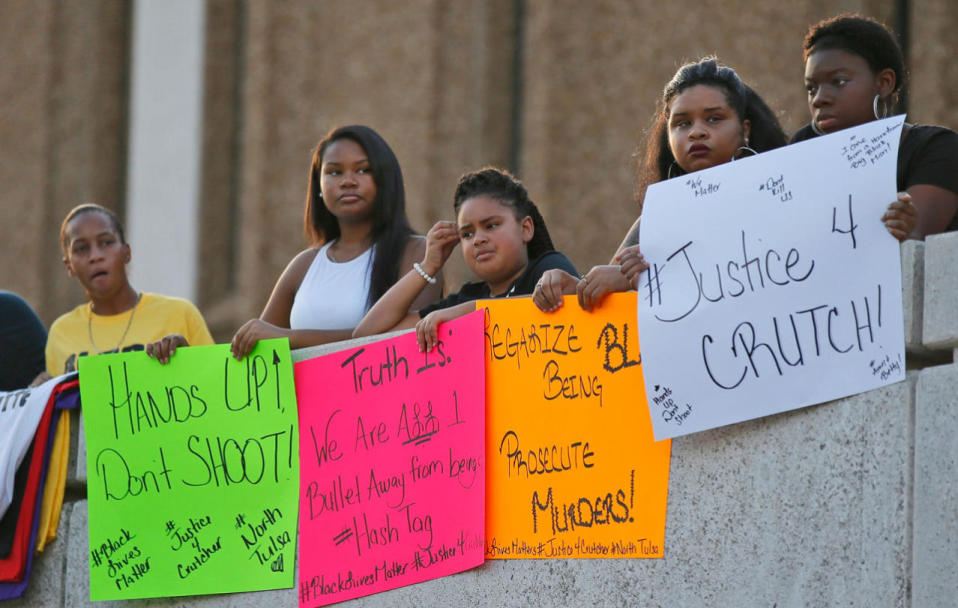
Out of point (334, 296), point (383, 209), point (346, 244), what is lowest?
point (334, 296)

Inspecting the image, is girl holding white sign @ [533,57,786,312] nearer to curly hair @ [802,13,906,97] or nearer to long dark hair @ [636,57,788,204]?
long dark hair @ [636,57,788,204]

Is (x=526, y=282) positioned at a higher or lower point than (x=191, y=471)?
higher

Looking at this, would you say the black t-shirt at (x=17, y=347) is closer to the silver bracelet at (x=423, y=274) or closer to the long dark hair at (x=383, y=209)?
the long dark hair at (x=383, y=209)

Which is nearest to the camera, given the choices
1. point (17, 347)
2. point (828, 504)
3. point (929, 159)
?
point (828, 504)

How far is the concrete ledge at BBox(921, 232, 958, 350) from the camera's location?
421cm

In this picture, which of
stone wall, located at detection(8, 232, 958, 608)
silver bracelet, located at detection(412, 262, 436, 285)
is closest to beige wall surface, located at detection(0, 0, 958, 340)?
silver bracelet, located at detection(412, 262, 436, 285)

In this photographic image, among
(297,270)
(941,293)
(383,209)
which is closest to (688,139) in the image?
(941,293)

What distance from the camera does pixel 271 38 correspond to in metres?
14.9

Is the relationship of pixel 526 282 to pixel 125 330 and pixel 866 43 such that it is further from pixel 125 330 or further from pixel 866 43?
pixel 125 330

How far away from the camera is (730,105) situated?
5.34m

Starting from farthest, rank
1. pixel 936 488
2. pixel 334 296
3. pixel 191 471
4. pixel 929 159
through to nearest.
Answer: pixel 334 296
pixel 191 471
pixel 929 159
pixel 936 488

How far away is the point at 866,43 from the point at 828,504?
5.28ft

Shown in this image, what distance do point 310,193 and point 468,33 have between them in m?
7.00

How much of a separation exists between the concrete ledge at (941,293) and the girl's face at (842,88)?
962 millimetres
